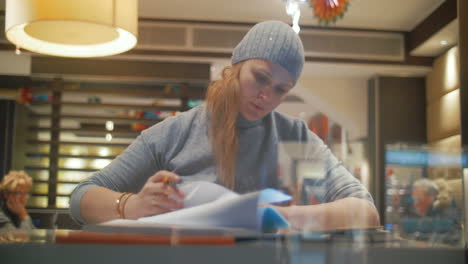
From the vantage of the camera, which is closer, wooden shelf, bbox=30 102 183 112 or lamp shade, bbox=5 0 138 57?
wooden shelf, bbox=30 102 183 112

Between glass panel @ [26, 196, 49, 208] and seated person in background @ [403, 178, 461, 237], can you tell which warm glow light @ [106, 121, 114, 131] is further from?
seated person in background @ [403, 178, 461, 237]

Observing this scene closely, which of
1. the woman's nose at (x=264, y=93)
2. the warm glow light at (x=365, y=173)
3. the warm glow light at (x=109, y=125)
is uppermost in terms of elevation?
the woman's nose at (x=264, y=93)

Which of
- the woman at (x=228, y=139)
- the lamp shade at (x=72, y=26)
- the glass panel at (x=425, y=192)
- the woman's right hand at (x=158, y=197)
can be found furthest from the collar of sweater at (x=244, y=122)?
the lamp shade at (x=72, y=26)

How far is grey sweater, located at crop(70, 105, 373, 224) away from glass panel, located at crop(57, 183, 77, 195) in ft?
0.09

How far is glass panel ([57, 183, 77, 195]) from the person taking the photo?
0.57 m

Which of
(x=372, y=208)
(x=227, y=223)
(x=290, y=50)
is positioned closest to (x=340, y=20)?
(x=290, y=50)

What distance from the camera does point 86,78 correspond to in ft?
2.50

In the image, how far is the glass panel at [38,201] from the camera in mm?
628

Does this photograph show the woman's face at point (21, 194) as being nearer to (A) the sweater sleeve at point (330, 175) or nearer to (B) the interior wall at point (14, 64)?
(B) the interior wall at point (14, 64)

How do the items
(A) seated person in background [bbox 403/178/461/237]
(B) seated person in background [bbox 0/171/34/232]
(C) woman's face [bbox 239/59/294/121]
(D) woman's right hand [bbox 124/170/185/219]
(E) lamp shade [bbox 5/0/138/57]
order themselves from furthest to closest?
(E) lamp shade [bbox 5/0/138/57] → (B) seated person in background [bbox 0/171/34/232] → (C) woman's face [bbox 239/59/294/121] → (D) woman's right hand [bbox 124/170/185/219] → (A) seated person in background [bbox 403/178/461/237]

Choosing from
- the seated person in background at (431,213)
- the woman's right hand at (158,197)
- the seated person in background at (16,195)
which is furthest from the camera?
the seated person in background at (16,195)

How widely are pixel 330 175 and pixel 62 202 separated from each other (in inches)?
13.6

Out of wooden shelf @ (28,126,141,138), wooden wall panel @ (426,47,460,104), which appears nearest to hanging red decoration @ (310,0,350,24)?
wooden wall panel @ (426,47,460,104)

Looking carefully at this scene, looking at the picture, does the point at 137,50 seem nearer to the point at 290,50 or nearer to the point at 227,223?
the point at 290,50
